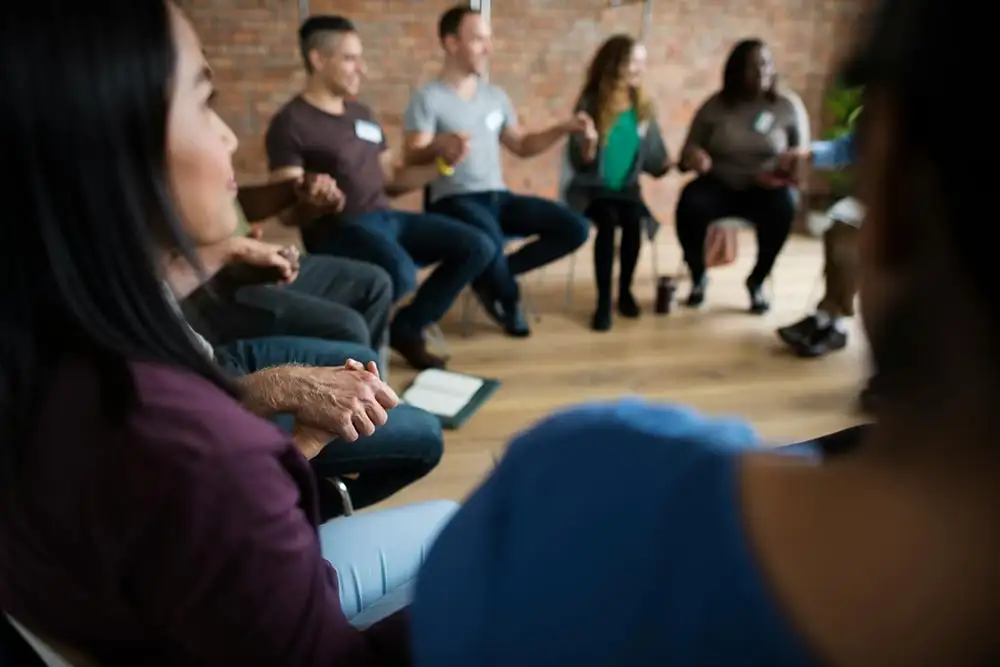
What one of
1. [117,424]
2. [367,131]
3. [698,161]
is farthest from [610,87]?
[117,424]

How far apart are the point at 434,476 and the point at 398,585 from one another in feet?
3.76

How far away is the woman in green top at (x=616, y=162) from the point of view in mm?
3309

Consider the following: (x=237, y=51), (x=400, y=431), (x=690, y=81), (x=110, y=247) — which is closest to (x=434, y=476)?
(x=400, y=431)

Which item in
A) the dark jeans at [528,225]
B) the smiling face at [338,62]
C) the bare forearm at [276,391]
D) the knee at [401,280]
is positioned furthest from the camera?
the dark jeans at [528,225]

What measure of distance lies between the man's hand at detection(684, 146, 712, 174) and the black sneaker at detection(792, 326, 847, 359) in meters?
0.82

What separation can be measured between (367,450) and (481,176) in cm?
195

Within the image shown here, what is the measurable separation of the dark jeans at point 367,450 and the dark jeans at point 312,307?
11 cm

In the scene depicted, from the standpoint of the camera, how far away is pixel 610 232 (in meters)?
3.30

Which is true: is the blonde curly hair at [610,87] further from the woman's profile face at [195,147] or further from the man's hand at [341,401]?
the woman's profile face at [195,147]

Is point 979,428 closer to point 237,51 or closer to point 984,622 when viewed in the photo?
point 984,622

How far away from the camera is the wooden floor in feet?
8.13

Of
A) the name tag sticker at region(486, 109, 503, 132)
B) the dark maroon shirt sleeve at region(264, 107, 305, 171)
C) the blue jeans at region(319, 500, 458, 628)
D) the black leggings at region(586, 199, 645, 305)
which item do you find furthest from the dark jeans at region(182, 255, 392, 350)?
the black leggings at region(586, 199, 645, 305)

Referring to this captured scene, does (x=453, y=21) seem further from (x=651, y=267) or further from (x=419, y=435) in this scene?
(x=419, y=435)

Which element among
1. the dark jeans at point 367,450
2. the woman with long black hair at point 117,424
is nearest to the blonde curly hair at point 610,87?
the dark jeans at point 367,450
